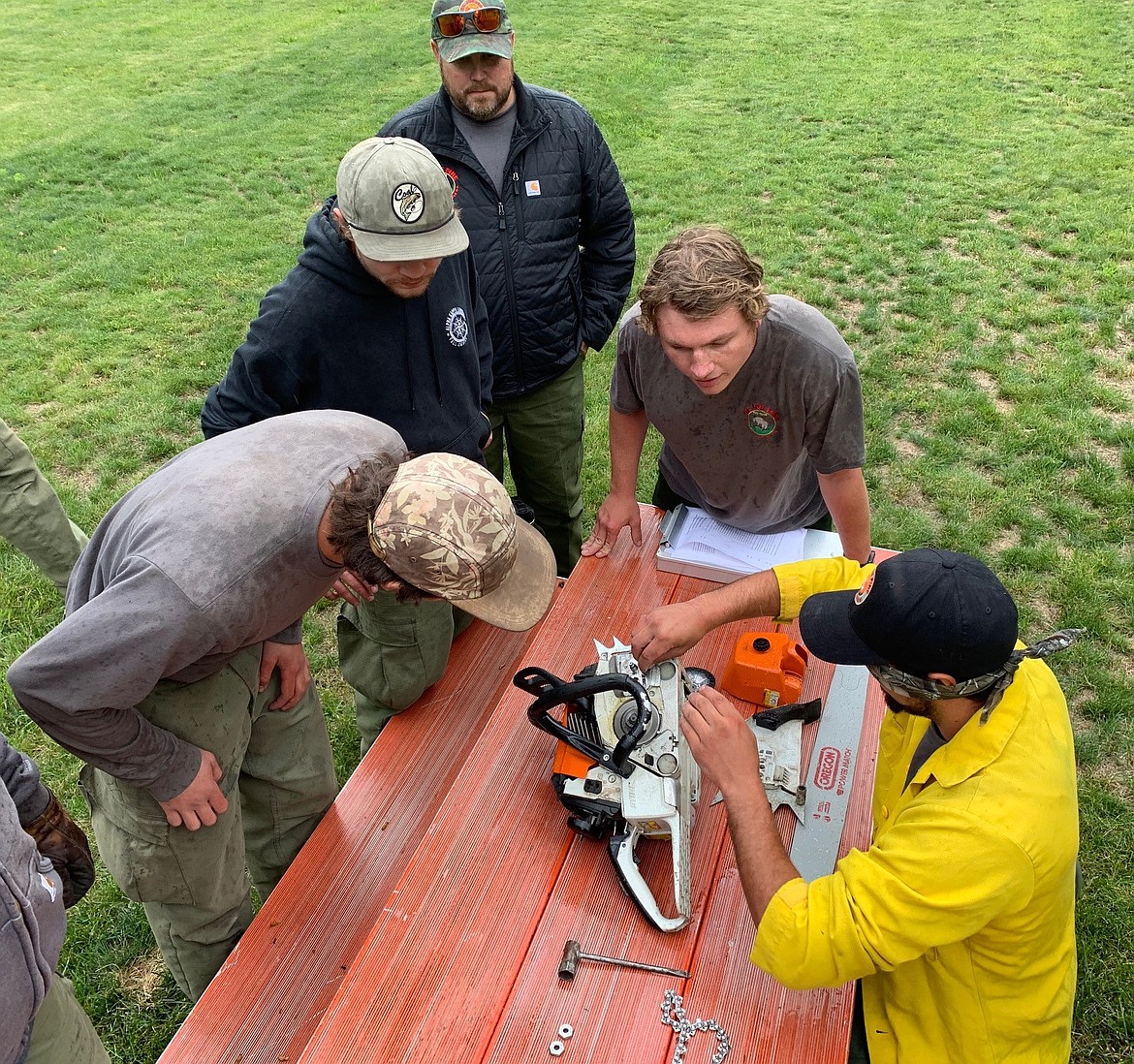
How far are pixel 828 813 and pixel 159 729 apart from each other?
5.32 feet

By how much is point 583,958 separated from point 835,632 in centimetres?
88

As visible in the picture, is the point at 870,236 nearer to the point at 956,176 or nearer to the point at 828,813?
the point at 956,176

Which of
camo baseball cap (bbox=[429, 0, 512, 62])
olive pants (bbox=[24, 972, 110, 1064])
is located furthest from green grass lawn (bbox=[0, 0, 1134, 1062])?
camo baseball cap (bbox=[429, 0, 512, 62])

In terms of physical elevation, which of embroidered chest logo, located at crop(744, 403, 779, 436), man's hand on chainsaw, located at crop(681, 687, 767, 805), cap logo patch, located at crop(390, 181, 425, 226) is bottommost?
man's hand on chainsaw, located at crop(681, 687, 767, 805)

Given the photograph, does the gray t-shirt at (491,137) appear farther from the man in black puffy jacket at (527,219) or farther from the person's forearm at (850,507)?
the person's forearm at (850,507)

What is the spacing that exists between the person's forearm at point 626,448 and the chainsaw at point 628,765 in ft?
3.10

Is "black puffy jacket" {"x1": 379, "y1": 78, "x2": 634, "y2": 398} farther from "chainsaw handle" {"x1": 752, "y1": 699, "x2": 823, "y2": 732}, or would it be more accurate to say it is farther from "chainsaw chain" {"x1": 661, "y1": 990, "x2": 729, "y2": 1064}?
"chainsaw chain" {"x1": 661, "y1": 990, "x2": 729, "y2": 1064}

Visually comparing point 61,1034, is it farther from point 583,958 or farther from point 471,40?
point 471,40

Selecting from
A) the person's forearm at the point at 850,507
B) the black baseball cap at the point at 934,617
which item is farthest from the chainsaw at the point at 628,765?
the person's forearm at the point at 850,507

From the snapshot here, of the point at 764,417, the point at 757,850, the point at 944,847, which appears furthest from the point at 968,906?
the point at 764,417

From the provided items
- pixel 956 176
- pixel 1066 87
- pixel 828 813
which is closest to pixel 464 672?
pixel 828 813

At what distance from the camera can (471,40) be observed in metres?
→ 3.24

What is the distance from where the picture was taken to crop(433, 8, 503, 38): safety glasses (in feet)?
10.7

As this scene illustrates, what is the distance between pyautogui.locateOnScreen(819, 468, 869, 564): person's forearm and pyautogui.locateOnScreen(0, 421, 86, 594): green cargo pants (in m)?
3.16
